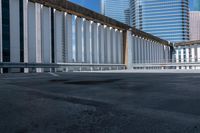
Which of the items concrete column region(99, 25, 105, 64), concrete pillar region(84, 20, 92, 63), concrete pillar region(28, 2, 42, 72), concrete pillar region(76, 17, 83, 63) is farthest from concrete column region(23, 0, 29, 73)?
concrete column region(99, 25, 105, 64)

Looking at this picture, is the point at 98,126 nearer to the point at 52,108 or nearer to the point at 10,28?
the point at 52,108

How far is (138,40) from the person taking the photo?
33.8 m

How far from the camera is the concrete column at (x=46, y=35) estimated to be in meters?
17.9

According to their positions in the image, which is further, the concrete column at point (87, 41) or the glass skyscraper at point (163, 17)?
the glass skyscraper at point (163, 17)

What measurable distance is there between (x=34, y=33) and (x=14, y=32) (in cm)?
168

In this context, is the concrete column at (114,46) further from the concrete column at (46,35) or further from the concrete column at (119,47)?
the concrete column at (46,35)

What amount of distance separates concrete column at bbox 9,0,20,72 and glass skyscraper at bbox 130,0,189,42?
10481 centimetres

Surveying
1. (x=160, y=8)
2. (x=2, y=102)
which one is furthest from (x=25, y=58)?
(x=160, y=8)

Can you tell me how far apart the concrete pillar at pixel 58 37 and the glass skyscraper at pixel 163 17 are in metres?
101

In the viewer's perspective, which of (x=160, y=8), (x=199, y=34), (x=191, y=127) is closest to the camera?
(x=191, y=127)

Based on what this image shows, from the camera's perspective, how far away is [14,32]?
16109 mm

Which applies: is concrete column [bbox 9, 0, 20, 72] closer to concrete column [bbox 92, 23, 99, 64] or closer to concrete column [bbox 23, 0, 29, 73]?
concrete column [bbox 23, 0, 29, 73]

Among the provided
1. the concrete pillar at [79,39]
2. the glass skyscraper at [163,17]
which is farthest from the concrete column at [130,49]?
the glass skyscraper at [163,17]

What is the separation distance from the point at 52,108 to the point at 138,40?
3138cm
